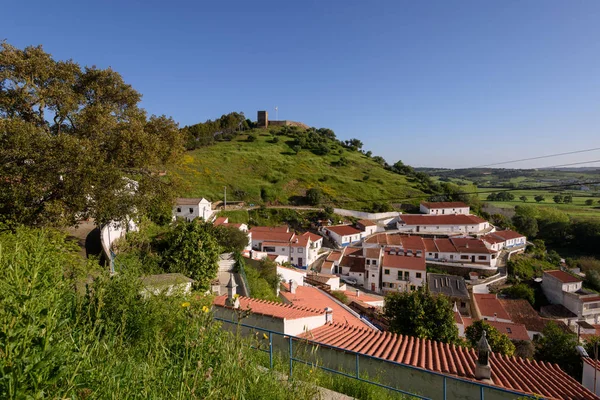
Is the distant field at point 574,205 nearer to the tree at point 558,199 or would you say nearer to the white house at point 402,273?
the tree at point 558,199

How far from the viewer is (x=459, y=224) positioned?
50.5 meters

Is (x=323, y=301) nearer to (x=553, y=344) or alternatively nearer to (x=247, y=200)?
(x=553, y=344)

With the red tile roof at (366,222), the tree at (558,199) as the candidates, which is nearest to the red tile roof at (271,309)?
the red tile roof at (366,222)

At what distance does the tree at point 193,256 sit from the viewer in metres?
13.5

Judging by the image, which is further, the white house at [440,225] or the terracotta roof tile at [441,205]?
the terracotta roof tile at [441,205]

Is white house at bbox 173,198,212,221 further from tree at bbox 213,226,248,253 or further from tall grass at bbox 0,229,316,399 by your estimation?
tall grass at bbox 0,229,316,399

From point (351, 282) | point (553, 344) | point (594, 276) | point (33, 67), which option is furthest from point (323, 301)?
point (594, 276)

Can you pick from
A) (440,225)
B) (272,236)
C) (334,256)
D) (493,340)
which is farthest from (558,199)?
(493,340)

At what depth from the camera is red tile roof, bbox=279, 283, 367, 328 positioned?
15805mm

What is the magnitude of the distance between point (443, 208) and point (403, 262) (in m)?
24.3

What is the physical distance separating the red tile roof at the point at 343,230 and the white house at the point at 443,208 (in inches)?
696

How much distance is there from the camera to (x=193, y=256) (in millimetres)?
13797

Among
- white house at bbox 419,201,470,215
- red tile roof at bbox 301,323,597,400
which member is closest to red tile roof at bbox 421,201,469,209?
white house at bbox 419,201,470,215

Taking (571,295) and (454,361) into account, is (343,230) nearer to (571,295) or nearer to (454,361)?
(571,295)
